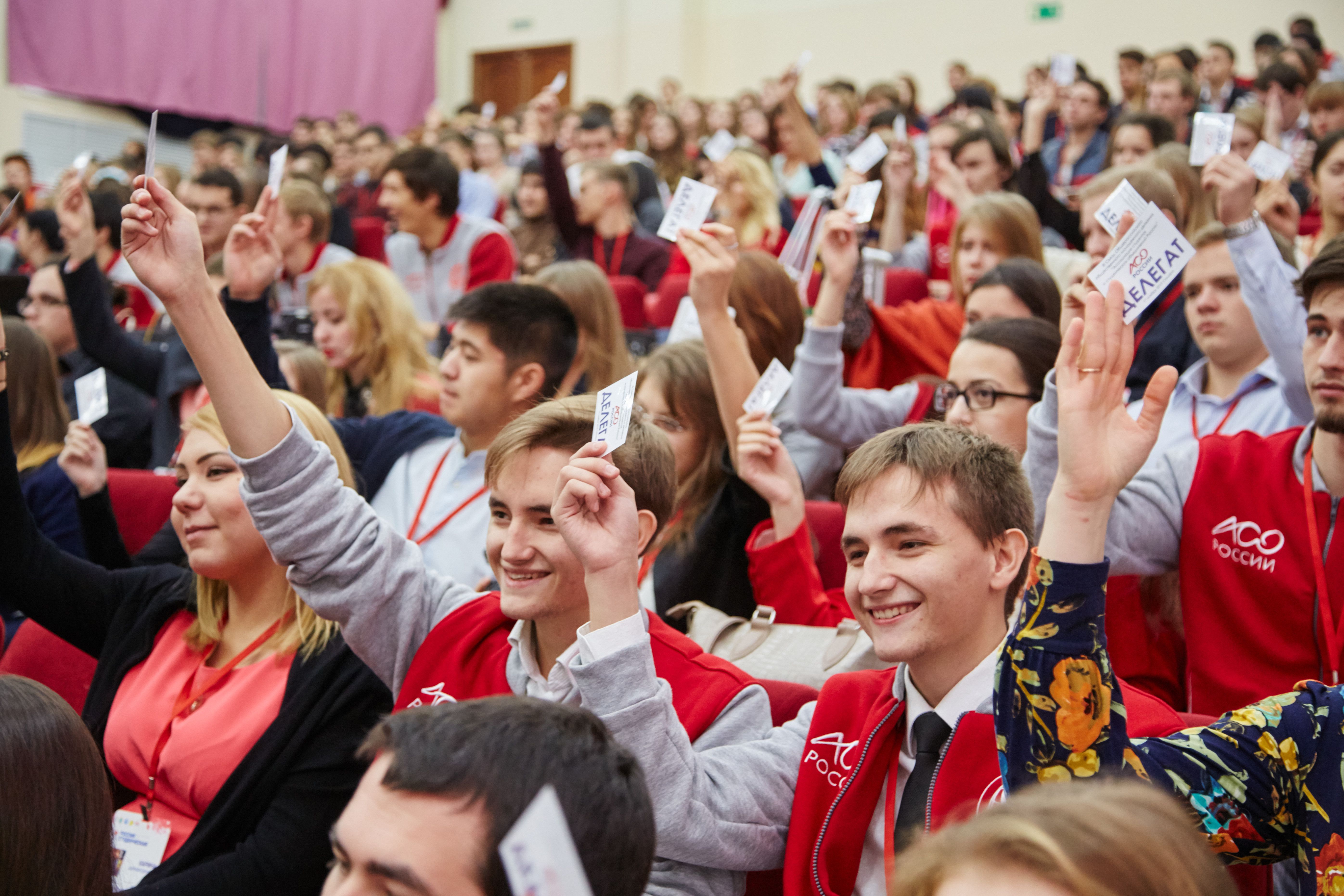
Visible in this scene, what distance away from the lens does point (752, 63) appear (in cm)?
1349

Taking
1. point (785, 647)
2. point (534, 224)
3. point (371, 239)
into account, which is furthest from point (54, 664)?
point (371, 239)

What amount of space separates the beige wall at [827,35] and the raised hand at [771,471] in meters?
9.89

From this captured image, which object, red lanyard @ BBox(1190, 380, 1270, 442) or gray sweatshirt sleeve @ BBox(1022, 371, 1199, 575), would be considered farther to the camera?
red lanyard @ BBox(1190, 380, 1270, 442)

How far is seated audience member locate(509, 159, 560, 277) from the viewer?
6418 mm

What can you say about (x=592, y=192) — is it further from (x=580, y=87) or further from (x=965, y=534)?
(x=580, y=87)

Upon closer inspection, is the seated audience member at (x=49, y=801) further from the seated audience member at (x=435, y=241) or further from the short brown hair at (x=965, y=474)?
the seated audience member at (x=435, y=241)


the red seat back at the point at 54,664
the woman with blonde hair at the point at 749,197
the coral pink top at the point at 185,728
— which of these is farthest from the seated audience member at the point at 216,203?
the coral pink top at the point at 185,728

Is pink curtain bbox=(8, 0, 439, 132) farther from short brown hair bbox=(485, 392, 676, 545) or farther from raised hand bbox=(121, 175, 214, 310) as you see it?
short brown hair bbox=(485, 392, 676, 545)

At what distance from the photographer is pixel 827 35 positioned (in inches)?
512

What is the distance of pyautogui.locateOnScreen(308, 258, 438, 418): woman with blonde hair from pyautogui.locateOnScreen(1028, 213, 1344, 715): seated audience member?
2217 millimetres

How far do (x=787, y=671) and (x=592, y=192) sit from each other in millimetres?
4349

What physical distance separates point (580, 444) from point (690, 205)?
1.27m

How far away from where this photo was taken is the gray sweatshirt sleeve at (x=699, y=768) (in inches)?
55.6

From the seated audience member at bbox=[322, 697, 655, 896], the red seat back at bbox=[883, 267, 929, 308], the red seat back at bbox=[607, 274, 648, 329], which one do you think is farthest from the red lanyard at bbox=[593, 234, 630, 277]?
the seated audience member at bbox=[322, 697, 655, 896]
